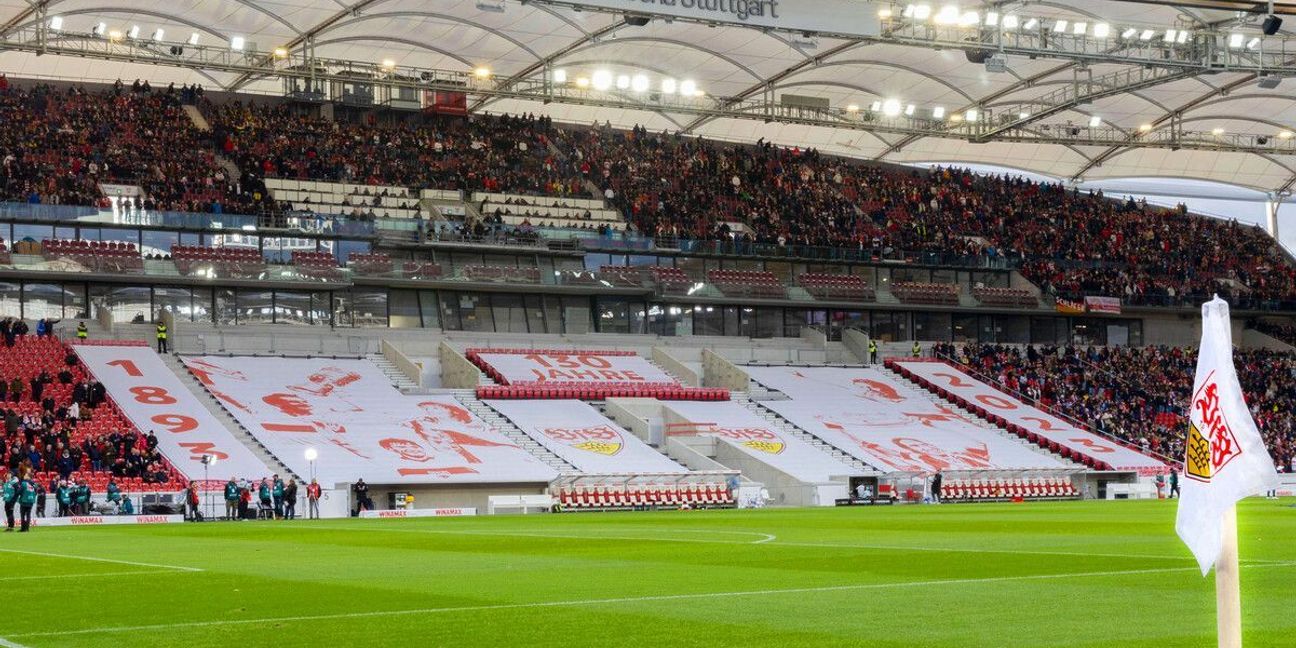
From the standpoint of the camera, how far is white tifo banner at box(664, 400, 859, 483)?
5481 cm

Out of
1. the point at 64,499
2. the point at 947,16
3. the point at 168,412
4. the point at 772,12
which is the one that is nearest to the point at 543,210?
the point at 772,12

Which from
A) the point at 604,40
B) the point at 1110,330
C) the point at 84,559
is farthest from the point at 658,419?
the point at 84,559

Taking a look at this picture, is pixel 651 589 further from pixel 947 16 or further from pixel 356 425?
pixel 947 16

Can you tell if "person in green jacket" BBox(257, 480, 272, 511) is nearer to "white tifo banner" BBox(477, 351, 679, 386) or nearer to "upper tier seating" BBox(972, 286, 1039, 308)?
"white tifo banner" BBox(477, 351, 679, 386)

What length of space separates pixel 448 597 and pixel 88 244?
46.7m

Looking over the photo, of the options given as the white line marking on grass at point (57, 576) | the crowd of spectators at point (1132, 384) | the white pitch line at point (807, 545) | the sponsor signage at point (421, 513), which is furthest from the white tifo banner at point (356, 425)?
the white line marking on grass at point (57, 576)

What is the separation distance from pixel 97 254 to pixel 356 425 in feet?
41.7

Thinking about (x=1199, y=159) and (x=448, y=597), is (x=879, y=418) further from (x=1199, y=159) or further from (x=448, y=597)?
(x=448, y=597)

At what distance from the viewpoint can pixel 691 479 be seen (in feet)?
165

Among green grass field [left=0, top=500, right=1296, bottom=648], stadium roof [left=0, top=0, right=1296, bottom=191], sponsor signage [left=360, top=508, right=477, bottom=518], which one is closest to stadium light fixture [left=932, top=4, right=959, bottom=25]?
stadium roof [left=0, top=0, right=1296, bottom=191]

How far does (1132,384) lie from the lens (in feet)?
238

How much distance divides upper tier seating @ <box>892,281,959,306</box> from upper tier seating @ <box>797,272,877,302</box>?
4.62 ft

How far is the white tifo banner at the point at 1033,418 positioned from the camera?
61.1 m

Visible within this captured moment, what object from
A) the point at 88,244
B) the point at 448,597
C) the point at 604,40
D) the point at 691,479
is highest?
the point at 604,40
